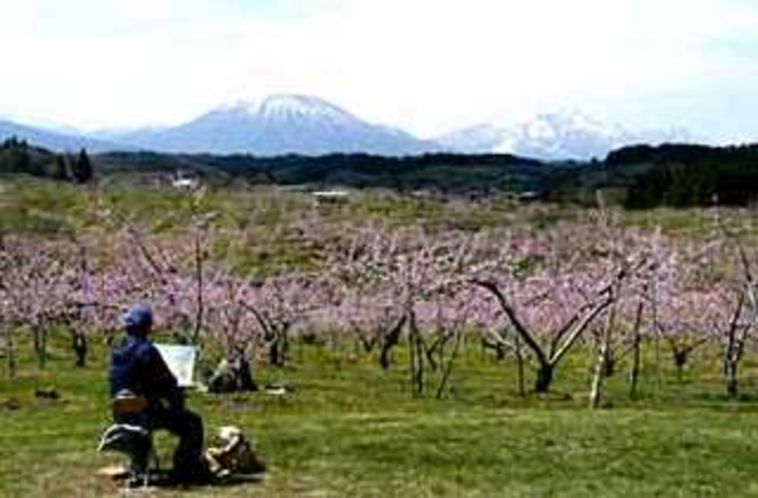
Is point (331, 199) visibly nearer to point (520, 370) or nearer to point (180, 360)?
point (520, 370)

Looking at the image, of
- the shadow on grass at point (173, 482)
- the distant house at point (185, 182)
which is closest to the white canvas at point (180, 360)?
the shadow on grass at point (173, 482)

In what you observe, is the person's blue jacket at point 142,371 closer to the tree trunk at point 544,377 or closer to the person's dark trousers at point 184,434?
the person's dark trousers at point 184,434

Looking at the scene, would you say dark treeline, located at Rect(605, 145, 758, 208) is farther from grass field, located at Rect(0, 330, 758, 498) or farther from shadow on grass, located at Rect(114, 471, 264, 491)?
shadow on grass, located at Rect(114, 471, 264, 491)

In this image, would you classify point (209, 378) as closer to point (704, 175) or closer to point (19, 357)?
point (19, 357)

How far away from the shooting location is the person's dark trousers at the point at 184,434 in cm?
1798

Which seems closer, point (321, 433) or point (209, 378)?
point (321, 433)

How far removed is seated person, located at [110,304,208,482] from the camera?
17766 mm

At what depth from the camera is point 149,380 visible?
1784 centimetres

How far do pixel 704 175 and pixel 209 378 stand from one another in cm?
14280

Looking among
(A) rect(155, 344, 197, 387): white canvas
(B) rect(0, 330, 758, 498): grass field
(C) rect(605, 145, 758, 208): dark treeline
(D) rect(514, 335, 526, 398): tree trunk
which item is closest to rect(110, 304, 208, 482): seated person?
(B) rect(0, 330, 758, 498): grass field

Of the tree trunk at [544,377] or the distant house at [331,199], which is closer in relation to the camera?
the tree trunk at [544,377]

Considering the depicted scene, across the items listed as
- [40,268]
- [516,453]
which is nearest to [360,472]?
[516,453]

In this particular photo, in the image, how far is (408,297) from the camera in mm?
47281

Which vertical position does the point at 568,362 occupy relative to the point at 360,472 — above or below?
below
